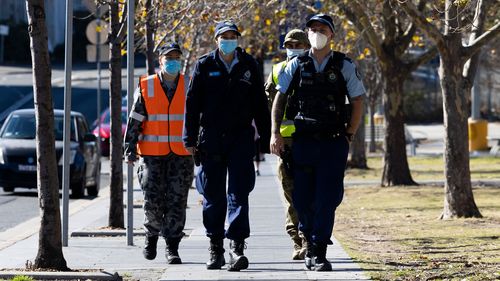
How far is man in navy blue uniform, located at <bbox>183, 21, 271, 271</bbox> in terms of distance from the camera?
→ 33.3 feet

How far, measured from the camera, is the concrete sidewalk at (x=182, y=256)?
9.71 meters

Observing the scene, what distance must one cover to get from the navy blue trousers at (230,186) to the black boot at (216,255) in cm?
6

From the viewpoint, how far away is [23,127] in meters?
22.6

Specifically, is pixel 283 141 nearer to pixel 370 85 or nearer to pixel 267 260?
pixel 267 260

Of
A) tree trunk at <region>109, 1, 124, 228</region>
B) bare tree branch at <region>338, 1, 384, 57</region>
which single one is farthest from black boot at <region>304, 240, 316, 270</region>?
bare tree branch at <region>338, 1, 384, 57</region>

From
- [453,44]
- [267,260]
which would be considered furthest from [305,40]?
[453,44]

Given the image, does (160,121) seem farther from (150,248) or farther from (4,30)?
(4,30)

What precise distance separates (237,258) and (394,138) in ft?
47.2

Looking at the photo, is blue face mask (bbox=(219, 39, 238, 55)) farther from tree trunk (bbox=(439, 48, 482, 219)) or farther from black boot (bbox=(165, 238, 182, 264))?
tree trunk (bbox=(439, 48, 482, 219))

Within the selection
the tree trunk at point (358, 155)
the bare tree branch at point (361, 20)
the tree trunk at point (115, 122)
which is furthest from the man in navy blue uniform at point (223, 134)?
the tree trunk at point (358, 155)

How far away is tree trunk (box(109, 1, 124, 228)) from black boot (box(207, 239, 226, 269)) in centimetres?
427

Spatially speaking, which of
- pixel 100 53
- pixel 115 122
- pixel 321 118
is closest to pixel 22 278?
pixel 321 118

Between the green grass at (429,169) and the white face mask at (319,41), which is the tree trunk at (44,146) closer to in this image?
the white face mask at (319,41)

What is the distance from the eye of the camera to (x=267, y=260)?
36.1 feet
